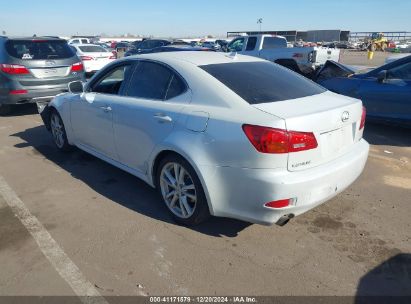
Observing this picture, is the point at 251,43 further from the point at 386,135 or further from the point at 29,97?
the point at 29,97

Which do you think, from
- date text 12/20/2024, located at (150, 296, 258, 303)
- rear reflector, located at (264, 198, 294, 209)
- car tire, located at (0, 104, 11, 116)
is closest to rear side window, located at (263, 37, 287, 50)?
car tire, located at (0, 104, 11, 116)

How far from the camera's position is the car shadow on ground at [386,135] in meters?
6.29

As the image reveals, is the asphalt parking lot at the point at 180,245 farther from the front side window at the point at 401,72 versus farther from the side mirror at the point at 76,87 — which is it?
the front side window at the point at 401,72

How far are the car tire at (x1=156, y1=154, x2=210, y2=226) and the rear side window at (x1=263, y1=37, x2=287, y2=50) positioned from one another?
11325 millimetres

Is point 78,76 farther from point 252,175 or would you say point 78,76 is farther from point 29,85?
point 252,175

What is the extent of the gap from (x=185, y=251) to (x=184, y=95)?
140 centimetres

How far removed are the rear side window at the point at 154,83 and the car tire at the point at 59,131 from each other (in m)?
1.95

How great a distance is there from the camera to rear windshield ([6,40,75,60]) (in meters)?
7.73

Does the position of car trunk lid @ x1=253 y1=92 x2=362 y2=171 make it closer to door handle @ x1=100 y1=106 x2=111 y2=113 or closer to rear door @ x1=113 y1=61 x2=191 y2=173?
rear door @ x1=113 y1=61 x2=191 y2=173

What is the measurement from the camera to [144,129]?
147 inches

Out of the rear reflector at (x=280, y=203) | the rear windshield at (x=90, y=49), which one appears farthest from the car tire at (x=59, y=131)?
the rear windshield at (x=90, y=49)

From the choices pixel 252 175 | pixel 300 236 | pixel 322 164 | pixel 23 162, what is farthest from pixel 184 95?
pixel 23 162

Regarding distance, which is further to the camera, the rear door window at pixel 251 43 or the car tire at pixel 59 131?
the rear door window at pixel 251 43

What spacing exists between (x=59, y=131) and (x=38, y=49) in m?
3.27
